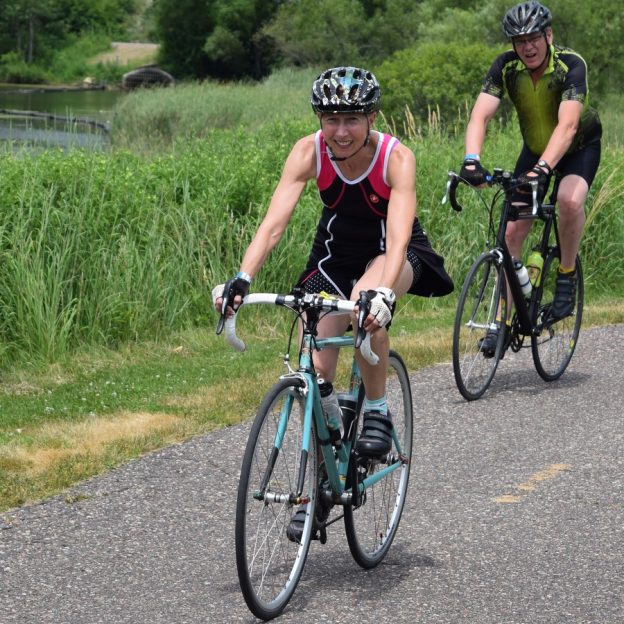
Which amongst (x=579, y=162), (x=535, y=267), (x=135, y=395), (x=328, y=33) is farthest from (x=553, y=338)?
(x=328, y=33)

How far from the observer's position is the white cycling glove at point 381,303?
162 inches

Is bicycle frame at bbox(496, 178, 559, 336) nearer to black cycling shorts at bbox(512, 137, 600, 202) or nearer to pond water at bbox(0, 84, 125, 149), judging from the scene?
black cycling shorts at bbox(512, 137, 600, 202)

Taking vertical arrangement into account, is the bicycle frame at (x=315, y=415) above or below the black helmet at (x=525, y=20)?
below

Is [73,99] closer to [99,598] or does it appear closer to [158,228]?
[158,228]

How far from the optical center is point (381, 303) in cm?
414

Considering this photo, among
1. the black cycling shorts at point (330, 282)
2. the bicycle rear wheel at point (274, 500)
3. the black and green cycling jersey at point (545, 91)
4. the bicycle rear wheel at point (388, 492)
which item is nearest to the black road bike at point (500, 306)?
the black and green cycling jersey at point (545, 91)

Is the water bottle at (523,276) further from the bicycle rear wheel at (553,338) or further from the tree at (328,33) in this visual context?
the tree at (328,33)

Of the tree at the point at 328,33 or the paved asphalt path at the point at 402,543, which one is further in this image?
the tree at the point at 328,33

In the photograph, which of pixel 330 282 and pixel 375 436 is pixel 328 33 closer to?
pixel 330 282

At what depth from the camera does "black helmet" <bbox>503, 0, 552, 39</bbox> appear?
24.6 feet

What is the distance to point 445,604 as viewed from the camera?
4.60 meters

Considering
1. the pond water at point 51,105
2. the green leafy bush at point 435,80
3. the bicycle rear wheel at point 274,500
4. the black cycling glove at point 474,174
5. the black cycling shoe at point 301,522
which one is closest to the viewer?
the bicycle rear wheel at point 274,500

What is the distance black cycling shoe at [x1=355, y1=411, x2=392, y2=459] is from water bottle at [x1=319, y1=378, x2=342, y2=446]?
157 millimetres

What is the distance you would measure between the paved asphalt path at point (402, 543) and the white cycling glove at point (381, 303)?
1.08m
